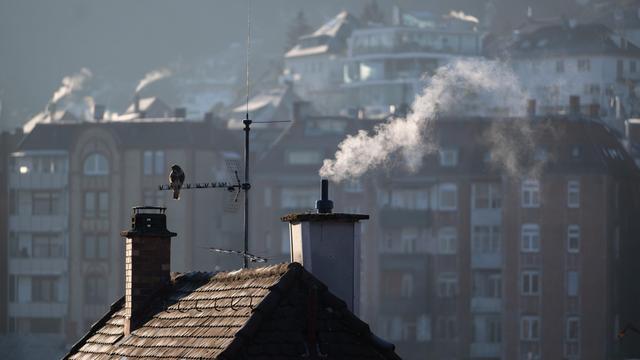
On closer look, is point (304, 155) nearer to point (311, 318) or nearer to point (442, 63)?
point (442, 63)

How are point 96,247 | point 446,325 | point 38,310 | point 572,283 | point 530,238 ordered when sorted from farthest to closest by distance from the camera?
1. point 38,310
2. point 96,247
3. point 446,325
4. point 530,238
5. point 572,283

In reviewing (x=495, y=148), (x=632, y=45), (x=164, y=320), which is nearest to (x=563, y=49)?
(x=632, y=45)

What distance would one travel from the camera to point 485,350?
12275cm

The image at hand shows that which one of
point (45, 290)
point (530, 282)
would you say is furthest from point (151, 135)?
point (530, 282)

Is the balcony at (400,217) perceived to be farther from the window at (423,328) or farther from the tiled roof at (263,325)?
the tiled roof at (263,325)

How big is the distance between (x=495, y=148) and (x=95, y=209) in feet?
78.7

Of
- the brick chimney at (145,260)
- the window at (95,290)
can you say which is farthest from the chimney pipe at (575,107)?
the brick chimney at (145,260)

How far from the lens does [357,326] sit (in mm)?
28891

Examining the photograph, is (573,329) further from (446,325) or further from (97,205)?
(97,205)

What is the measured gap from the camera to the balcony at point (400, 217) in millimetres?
127750

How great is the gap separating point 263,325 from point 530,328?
9413 centimetres

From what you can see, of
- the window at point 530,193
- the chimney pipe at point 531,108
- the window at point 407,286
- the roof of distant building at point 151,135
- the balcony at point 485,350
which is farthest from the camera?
the roof of distant building at point 151,135

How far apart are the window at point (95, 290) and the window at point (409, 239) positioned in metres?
17.3

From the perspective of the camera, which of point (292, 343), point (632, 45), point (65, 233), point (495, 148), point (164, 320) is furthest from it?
point (632, 45)
